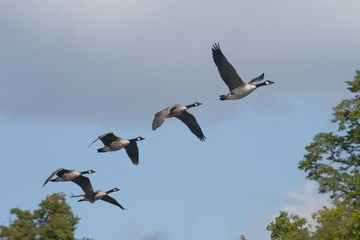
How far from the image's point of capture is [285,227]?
34.8 meters

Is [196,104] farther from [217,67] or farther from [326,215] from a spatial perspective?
[326,215]

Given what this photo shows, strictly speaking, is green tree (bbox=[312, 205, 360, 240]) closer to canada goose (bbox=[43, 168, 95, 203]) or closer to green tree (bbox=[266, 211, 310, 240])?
green tree (bbox=[266, 211, 310, 240])

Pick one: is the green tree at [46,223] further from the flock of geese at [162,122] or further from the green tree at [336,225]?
the green tree at [336,225]

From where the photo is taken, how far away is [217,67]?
102ft

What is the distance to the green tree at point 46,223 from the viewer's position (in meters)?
46.6

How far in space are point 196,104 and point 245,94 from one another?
5.57 m

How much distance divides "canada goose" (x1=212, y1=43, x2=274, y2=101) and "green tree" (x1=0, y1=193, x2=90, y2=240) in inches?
803

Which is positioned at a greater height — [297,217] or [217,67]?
[217,67]

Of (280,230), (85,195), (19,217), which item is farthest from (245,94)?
(19,217)

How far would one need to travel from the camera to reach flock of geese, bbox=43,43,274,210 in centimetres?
3052

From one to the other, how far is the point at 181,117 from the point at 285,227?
7453mm

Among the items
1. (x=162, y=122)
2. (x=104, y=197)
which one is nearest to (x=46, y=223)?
(x=104, y=197)

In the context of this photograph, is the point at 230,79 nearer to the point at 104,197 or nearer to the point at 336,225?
the point at 336,225

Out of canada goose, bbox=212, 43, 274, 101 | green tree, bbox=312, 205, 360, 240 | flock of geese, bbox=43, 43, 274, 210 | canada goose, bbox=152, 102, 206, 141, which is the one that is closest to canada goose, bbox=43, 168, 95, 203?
flock of geese, bbox=43, 43, 274, 210
